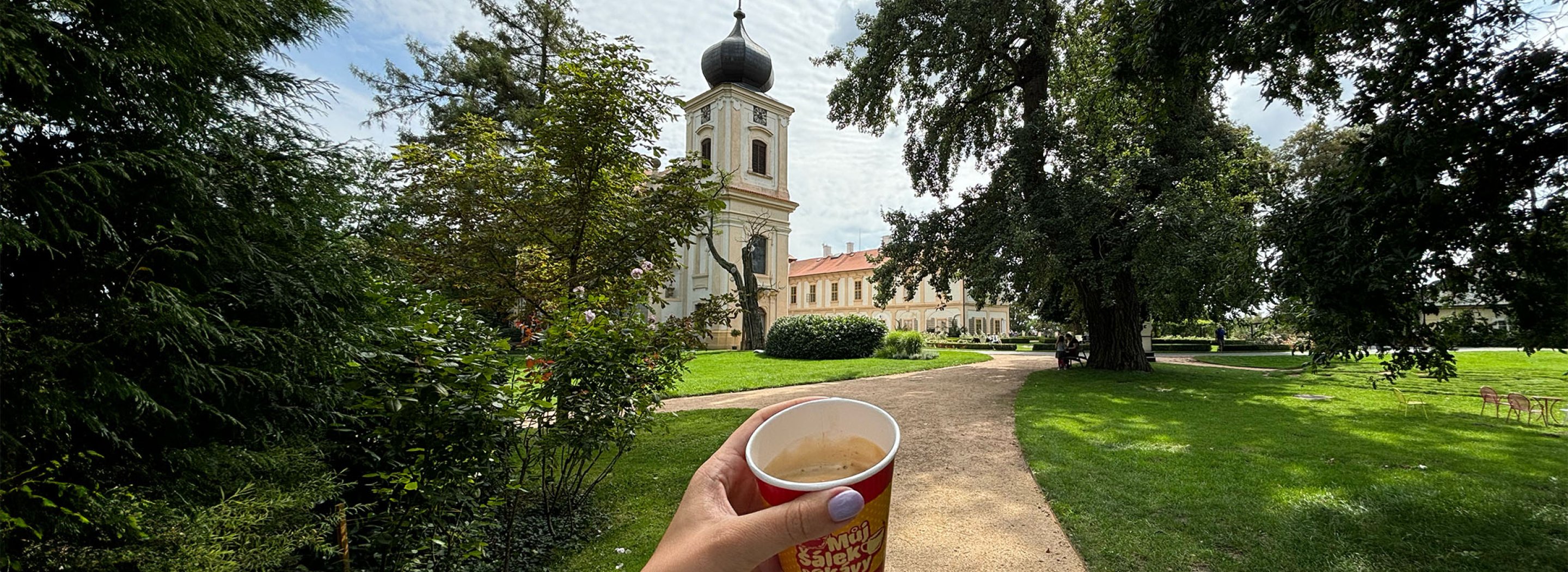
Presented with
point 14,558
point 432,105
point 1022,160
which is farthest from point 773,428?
point 432,105

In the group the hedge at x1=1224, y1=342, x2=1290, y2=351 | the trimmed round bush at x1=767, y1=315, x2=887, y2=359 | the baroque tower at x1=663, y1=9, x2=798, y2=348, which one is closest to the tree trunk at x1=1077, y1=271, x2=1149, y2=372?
the trimmed round bush at x1=767, y1=315, x2=887, y2=359

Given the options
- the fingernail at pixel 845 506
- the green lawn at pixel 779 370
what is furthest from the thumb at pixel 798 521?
the green lawn at pixel 779 370

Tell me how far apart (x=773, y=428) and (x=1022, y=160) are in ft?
46.7

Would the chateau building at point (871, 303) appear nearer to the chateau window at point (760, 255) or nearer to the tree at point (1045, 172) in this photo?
the chateau window at point (760, 255)

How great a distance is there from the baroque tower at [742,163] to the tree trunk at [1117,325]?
57.4 ft

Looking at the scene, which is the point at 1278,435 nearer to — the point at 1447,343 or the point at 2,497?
the point at 1447,343

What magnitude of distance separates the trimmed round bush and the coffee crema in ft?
63.9

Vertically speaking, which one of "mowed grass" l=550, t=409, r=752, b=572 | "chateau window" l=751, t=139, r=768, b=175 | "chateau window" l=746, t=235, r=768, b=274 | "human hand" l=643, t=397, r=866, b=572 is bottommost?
"mowed grass" l=550, t=409, r=752, b=572

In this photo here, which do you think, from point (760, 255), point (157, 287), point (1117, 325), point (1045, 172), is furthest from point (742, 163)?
point (157, 287)

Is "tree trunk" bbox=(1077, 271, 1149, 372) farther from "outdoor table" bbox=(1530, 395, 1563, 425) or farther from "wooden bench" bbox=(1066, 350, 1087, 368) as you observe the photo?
"outdoor table" bbox=(1530, 395, 1563, 425)

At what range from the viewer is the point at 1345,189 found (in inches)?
157

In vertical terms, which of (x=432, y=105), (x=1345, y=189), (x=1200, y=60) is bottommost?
(x=1345, y=189)

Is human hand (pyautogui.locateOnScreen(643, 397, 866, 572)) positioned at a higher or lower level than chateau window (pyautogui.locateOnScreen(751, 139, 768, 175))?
lower

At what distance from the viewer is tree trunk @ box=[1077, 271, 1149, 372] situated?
48.5 ft
